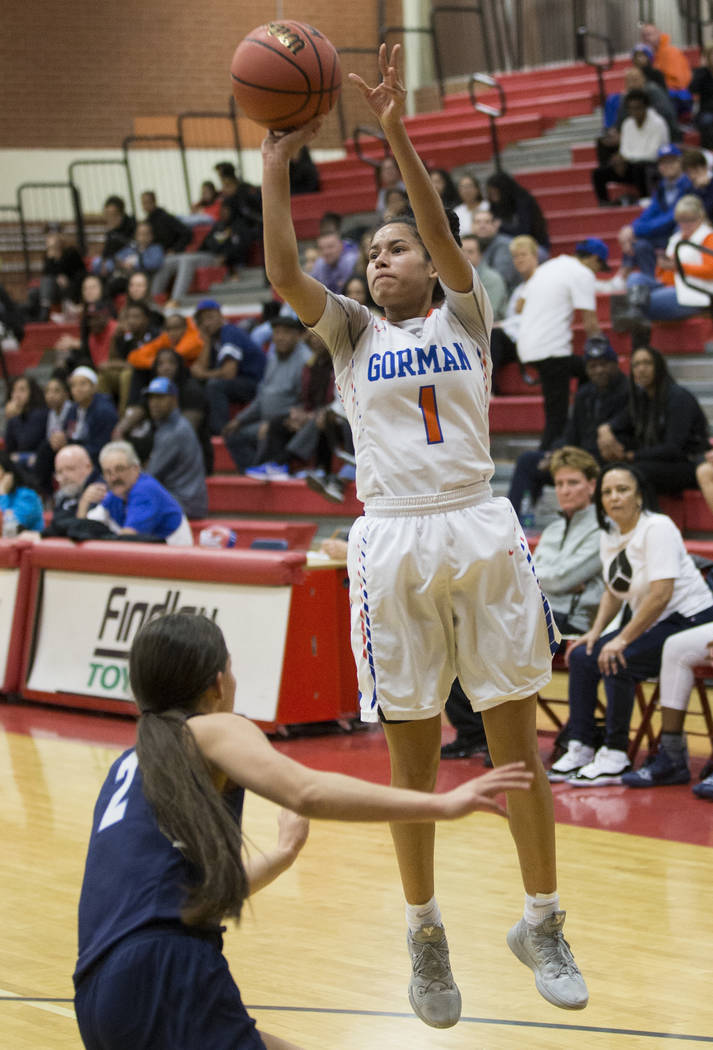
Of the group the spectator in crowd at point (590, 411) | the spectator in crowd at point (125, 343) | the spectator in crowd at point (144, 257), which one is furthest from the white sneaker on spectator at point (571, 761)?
the spectator in crowd at point (144, 257)

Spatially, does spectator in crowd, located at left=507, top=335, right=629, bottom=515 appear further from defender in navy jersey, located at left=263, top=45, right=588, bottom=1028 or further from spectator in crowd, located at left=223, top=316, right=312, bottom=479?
defender in navy jersey, located at left=263, top=45, right=588, bottom=1028

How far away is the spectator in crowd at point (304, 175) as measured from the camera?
15875 millimetres

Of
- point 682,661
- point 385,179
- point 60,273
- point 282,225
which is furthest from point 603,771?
point 60,273

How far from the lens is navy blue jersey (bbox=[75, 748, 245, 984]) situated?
8.52 feet

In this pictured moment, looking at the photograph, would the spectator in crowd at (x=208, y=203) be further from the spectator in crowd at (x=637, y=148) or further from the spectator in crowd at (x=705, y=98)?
the spectator in crowd at (x=705, y=98)

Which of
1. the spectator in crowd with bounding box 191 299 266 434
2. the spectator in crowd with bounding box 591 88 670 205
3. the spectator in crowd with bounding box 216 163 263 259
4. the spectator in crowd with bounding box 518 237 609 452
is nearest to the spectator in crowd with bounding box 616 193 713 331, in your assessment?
the spectator in crowd with bounding box 518 237 609 452

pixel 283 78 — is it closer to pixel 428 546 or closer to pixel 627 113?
pixel 428 546

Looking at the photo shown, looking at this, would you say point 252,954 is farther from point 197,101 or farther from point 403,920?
point 197,101

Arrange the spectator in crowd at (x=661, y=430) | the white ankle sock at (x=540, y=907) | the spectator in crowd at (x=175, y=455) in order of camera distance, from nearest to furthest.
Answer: the white ankle sock at (x=540, y=907), the spectator in crowd at (x=661, y=430), the spectator in crowd at (x=175, y=455)

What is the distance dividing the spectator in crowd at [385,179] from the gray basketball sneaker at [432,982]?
10.4 m

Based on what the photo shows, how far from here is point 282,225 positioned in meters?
3.43

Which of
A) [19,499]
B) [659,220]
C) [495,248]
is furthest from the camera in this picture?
[495,248]

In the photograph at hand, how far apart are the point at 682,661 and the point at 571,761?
706 mm

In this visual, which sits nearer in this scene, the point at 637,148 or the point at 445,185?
the point at 445,185
